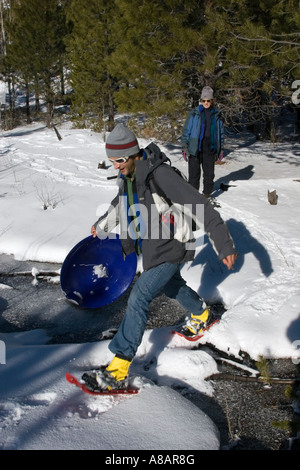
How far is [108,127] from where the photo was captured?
49.4ft

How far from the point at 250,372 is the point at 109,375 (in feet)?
3.12

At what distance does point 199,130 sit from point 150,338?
3.41m

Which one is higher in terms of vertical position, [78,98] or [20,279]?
[78,98]

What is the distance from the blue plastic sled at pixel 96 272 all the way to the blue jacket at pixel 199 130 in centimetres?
236

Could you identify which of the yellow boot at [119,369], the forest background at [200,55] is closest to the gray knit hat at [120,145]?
the yellow boot at [119,369]

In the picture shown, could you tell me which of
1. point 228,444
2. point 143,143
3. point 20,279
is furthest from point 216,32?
point 228,444

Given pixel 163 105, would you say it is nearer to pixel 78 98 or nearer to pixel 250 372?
pixel 250 372

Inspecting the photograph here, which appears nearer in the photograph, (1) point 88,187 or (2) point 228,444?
Answer: (2) point 228,444

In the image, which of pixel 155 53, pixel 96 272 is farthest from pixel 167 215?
pixel 155 53

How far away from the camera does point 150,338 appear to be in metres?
3.10
